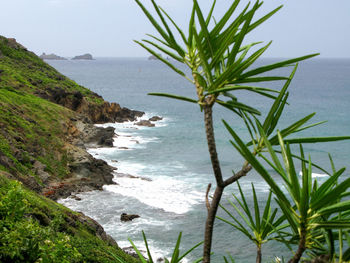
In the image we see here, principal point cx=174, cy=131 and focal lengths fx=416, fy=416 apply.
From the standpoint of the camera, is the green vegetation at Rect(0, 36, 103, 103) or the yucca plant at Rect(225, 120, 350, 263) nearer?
the yucca plant at Rect(225, 120, 350, 263)

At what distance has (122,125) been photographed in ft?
210

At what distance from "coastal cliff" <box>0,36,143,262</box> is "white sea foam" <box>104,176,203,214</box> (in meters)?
1.74

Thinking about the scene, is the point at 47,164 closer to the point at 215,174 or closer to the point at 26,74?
the point at 26,74

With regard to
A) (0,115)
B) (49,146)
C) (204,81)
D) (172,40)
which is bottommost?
(49,146)

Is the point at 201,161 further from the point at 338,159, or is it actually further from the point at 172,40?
the point at 172,40

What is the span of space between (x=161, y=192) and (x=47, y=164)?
9.56 meters

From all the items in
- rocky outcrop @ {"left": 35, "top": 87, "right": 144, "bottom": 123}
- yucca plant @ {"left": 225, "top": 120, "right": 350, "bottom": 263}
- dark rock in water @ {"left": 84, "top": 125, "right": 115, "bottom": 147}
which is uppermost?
yucca plant @ {"left": 225, "top": 120, "right": 350, "bottom": 263}

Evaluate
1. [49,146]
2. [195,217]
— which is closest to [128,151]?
[49,146]

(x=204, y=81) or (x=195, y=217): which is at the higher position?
(x=204, y=81)

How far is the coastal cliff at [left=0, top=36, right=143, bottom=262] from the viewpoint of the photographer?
6.25 m

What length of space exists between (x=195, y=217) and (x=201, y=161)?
16739 millimetres

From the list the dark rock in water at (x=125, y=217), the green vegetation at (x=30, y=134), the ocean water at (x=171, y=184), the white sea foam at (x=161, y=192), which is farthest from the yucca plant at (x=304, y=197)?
the white sea foam at (x=161, y=192)

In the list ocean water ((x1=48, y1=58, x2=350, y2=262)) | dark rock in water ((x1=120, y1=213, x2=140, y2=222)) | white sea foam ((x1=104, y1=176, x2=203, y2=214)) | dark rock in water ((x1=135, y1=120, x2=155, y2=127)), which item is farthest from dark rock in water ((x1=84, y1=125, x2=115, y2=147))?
dark rock in water ((x1=120, y1=213, x2=140, y2=222))

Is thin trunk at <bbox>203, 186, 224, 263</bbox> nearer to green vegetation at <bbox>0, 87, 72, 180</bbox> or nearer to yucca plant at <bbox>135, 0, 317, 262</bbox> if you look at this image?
yucca plant at <bbox>135, 0, 317, 262</bbox>
